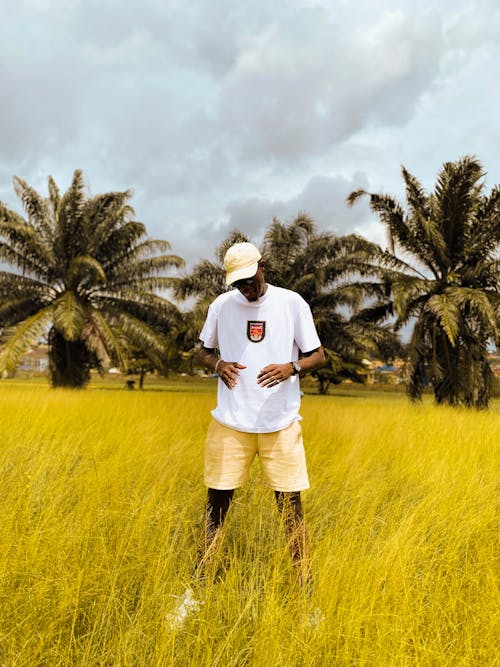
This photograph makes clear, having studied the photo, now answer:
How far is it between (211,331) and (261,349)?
1.11ft

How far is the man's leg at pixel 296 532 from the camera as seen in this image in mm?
2357

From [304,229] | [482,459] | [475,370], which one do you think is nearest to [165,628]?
[482,459]

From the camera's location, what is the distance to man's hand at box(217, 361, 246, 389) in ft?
8.18

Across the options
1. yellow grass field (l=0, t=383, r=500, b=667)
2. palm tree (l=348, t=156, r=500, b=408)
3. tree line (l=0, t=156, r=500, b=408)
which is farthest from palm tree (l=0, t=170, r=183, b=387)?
yellow grass field (l=0, t=383, r=500, b=667)

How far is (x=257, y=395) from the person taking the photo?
2510mm

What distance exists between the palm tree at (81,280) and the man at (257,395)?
13491 mm

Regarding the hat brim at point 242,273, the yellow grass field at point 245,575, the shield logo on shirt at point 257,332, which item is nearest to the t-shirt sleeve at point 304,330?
the shield logo on shirt at point 257,332

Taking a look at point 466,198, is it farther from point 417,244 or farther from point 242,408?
point 242,408

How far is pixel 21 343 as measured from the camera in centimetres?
1468

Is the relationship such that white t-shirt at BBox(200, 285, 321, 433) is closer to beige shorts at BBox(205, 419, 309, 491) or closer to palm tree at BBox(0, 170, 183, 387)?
beige shorts at BBox(205, 419, 309, 491)

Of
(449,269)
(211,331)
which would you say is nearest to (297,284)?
(449,269)

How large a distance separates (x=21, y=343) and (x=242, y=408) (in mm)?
13697

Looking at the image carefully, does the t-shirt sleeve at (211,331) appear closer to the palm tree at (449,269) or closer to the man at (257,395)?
the man at (257,395)

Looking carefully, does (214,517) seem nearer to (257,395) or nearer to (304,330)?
(257,395)
